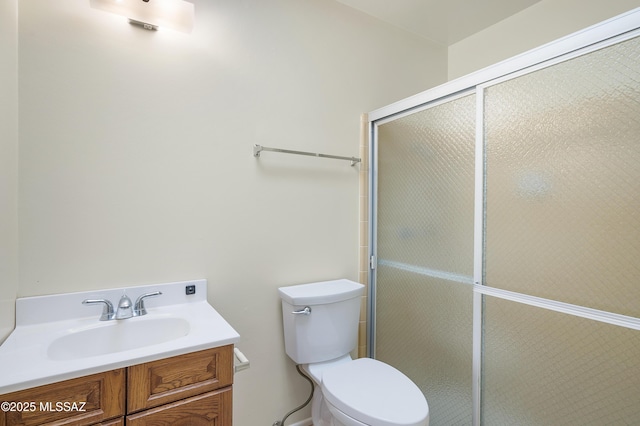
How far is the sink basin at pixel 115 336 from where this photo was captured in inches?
43.5

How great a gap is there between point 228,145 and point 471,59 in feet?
6.40

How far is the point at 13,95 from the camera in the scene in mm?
1129

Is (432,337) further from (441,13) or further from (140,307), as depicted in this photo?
(441,13)

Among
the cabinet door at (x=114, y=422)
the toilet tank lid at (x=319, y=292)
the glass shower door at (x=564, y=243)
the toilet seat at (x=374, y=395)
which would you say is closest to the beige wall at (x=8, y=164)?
the cabinet door at (x=114, y=422)

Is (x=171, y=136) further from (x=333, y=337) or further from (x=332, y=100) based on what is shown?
(x=333, y=337)

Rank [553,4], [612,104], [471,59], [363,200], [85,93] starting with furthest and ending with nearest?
[471,59] < [363,200] < [553,4] < [85,93] < [612,104]

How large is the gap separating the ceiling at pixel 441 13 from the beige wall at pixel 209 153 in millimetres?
105

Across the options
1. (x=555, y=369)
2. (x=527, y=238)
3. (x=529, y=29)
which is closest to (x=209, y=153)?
(x=527, y=238)

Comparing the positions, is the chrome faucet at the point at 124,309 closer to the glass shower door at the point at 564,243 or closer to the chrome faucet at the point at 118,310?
the chrome faucet at the point at 118,310

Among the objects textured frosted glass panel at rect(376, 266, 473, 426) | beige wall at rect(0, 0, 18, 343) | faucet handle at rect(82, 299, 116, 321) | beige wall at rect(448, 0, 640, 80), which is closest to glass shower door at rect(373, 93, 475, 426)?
textured frosted glass panel at rect(376, 266, 473, 426)

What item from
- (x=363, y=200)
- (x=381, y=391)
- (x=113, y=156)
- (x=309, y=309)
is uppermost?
(x=113, y=156)

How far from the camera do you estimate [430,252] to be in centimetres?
164

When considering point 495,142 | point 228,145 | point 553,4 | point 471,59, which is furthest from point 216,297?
point 553,4

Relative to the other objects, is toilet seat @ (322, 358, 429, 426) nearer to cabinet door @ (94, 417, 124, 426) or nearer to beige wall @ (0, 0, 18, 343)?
cabinet door @ (94, 417, 124, 426)
